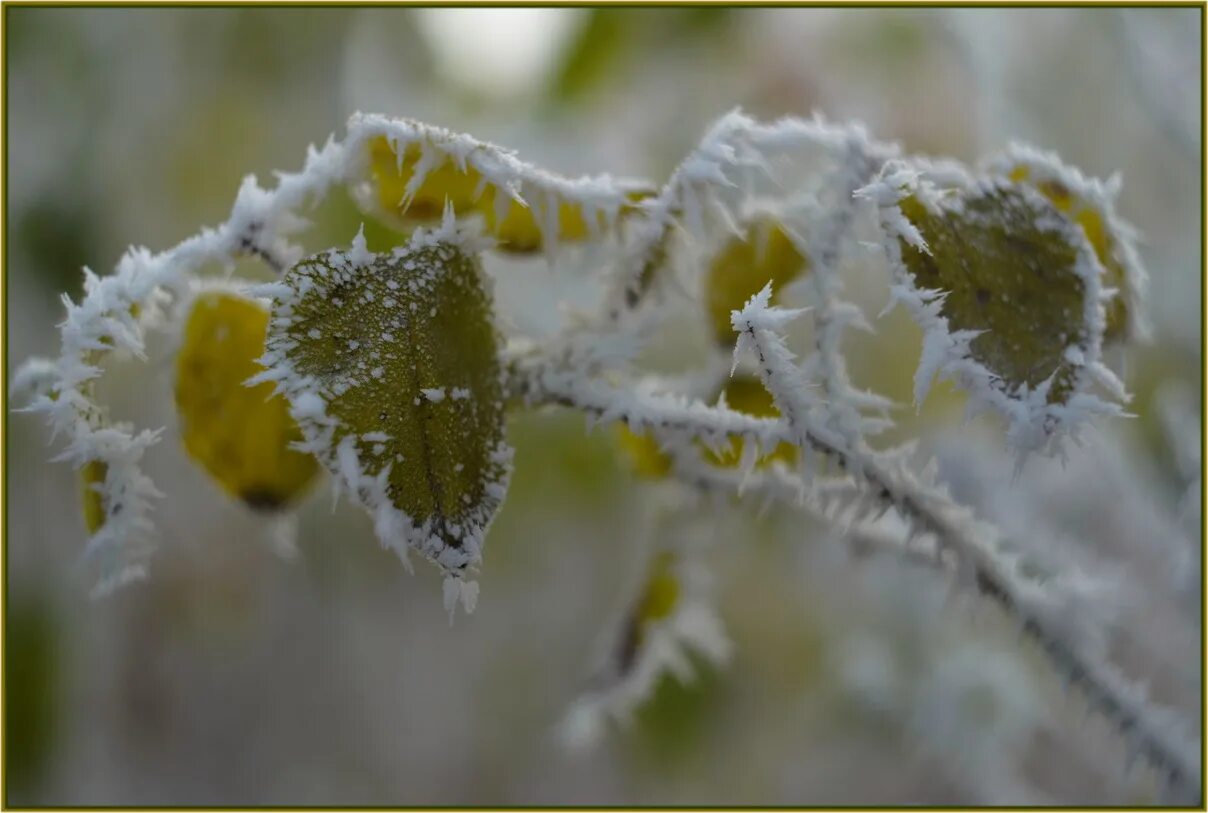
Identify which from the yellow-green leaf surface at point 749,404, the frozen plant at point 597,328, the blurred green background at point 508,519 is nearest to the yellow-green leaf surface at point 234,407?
the frozen plant at point 597,328

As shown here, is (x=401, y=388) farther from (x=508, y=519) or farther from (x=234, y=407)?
(x=508, y=519)

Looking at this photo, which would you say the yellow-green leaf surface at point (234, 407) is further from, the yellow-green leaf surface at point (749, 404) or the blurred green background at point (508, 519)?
the blurred green background at point (508, 519)

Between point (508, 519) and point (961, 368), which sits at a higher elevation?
point (961, 368)

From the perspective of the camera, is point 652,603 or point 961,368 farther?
point 652,603

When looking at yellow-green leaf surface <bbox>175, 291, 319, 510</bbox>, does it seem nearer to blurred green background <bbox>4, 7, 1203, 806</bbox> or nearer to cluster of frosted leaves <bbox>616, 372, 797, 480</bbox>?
cluster of frosted leaves <bbox>616, 372, 797, 480</bbox>

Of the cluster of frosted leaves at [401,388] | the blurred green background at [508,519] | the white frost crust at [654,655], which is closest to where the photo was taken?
the cluster of frosted leaves at [401,388]

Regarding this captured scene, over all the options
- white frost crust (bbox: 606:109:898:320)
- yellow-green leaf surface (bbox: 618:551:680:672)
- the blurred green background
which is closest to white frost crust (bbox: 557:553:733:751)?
yellow-green leaf surface (bbox: 618:551:680:672)

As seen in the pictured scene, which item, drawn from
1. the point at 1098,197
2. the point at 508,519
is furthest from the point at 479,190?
the point at 508,519
